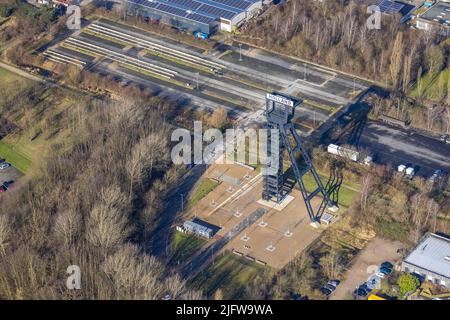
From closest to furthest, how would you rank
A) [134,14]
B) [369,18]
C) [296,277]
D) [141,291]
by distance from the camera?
[141,291] → [296,277] → [369,18] → [134,14]

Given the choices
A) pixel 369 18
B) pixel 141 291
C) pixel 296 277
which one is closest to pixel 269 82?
pixel 369 18

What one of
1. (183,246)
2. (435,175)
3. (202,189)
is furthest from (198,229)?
(435,175)

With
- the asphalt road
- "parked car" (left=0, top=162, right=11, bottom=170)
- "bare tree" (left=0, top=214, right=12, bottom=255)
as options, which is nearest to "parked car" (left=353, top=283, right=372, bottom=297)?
the asphalt road

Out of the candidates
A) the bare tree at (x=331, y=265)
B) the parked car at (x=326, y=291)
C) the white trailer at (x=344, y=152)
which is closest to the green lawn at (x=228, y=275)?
the bare tree at (x=331, y=265)

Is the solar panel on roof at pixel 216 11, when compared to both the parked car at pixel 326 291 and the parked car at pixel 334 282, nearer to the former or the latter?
the parked car at pixel 334 282

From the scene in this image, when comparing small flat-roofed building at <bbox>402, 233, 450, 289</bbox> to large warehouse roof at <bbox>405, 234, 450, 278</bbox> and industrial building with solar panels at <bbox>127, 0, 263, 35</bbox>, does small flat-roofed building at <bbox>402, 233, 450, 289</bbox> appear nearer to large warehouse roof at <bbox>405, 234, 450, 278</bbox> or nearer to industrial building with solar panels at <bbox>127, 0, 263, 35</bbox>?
large warehouse roof at <bbox>405, 234, 450, 278</bbox>

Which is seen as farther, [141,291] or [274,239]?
[274,239]

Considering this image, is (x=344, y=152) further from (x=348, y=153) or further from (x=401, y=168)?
(x=401, y=168)

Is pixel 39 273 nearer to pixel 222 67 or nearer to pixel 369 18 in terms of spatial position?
pixel 222 67
